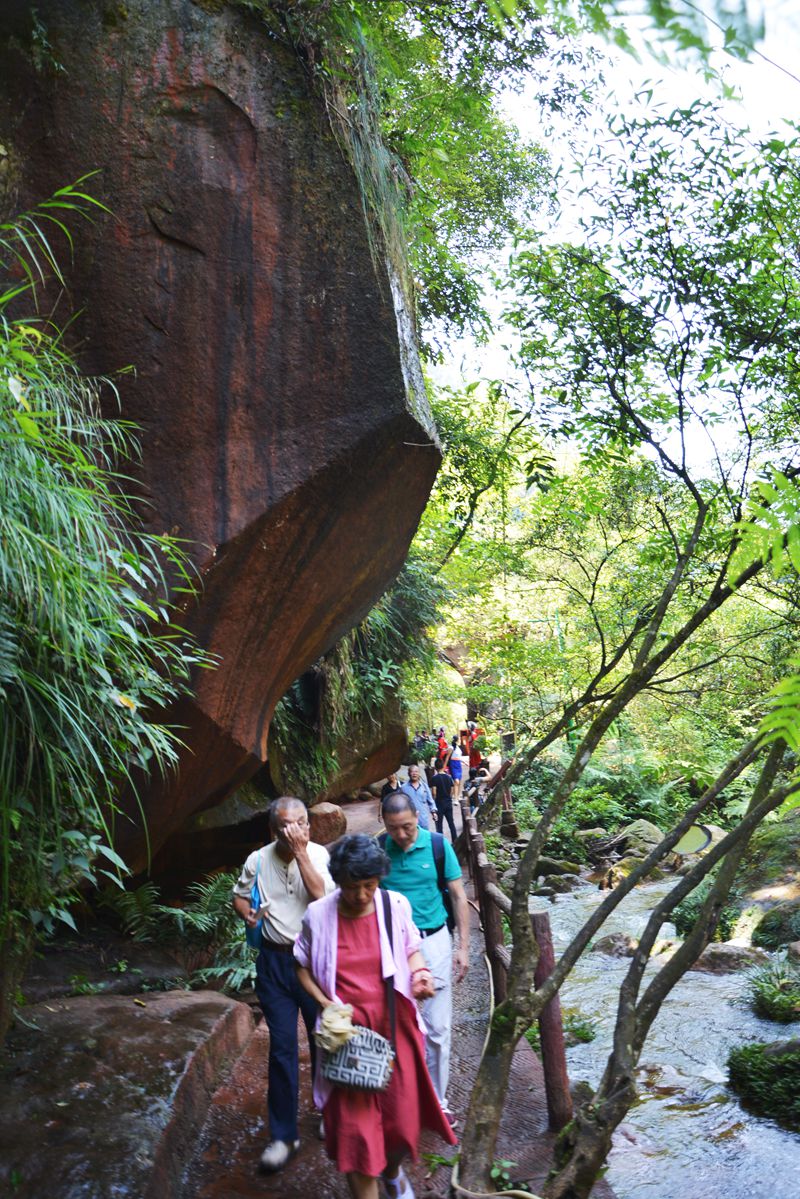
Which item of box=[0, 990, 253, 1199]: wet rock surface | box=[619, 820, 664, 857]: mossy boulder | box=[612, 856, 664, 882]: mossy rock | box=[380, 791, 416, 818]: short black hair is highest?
box=[380, 791, 416, 818]: short black hair

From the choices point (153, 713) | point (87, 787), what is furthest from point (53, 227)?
point (87, 787)

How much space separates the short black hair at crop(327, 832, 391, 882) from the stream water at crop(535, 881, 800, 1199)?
3.35 meters

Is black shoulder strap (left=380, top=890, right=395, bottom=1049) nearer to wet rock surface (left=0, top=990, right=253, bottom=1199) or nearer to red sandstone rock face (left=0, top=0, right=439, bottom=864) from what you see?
wet rock surface (left=0, top=990, right=253, bottom=1199)

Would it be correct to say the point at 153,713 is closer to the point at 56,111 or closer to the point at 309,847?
the point at 309,847

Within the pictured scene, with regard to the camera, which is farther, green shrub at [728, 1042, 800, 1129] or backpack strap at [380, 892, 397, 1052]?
green shrub at [728, 1042, 800, 1129]

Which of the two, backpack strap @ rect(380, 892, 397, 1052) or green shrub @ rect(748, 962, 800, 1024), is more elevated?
backpack strap @ rect(380, 892, 397, 1052)

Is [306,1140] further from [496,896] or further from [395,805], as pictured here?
[496,896]

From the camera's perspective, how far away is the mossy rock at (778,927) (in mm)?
11180

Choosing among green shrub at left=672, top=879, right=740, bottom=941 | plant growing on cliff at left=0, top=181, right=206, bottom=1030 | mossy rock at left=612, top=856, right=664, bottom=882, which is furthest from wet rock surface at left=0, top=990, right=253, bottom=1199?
mossy rock at left=612, top=856, right=664, bottom=882

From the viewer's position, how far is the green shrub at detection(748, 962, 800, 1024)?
28.8 ft

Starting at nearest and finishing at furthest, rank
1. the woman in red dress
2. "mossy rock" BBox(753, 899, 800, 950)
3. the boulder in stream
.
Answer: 1. the woman in red dress
2. "mossy rock" BBox(753, 899, 800, 950)
3. the boulder in stream

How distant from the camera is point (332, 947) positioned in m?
3.59

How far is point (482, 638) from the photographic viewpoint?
2000 centimetres

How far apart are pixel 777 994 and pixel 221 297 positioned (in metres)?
8.08
